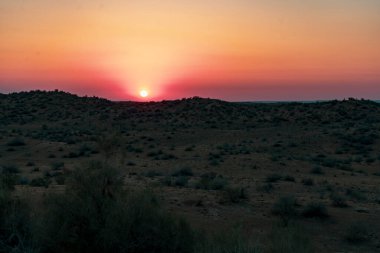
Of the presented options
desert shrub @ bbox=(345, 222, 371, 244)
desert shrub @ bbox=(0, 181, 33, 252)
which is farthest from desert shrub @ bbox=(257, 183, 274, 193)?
desert shrub @ bbox=(0, 181, 33, 252)

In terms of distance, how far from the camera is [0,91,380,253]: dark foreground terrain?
9891 millimetres

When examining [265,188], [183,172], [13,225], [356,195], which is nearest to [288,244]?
[13,225]

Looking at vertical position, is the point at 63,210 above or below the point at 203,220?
above

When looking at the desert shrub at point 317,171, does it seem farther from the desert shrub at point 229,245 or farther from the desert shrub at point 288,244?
the desert shrub at point 229,245

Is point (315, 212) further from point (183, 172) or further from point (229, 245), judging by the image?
point (183, 172)

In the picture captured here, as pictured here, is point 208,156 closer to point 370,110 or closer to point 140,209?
point 140,209

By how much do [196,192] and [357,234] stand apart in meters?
7.67

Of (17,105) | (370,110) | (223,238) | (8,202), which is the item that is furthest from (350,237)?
(17,105)

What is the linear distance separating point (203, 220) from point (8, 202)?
7230 mm

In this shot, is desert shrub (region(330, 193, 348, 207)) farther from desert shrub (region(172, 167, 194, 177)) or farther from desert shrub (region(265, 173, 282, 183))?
desert shrub (region(172, 167, 194, 177))

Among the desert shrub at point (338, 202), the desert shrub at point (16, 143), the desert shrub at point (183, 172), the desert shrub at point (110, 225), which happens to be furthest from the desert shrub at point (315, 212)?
the desert shrub at point (16, 143)

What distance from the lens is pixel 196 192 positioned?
20312 millimetres

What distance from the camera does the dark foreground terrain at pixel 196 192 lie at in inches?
389

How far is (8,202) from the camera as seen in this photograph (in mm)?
10273
